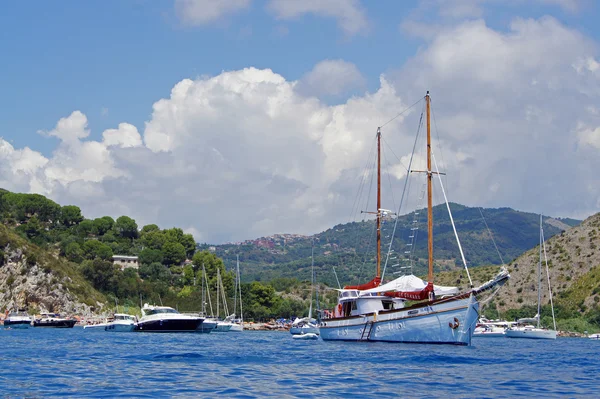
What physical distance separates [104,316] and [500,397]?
363 feet

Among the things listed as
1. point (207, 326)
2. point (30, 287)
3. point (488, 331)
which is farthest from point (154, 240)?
point (488, 331)

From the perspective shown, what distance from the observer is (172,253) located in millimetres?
181750

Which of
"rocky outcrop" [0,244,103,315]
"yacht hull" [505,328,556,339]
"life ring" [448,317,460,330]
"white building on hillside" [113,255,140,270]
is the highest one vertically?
"white building on hillside" [113,255,140,270]

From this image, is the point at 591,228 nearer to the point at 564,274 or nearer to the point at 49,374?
the point at 564,274

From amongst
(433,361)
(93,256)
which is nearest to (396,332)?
(433,361)

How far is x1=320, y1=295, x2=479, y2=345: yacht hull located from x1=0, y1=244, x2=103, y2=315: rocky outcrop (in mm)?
85838

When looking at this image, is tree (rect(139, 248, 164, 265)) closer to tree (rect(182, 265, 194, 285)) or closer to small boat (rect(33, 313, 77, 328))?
tree (rect(182, 265, 194, 285))

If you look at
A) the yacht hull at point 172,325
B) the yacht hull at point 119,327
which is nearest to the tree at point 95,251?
the yacht hull at point 119,327

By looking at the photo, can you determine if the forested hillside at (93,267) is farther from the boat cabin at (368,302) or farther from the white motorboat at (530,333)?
the boat cabin at (368,302)

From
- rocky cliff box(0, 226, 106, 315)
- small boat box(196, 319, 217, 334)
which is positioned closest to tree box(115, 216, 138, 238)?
rocky cliff box(0, 226, 106, 315)

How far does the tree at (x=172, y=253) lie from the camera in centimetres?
18162

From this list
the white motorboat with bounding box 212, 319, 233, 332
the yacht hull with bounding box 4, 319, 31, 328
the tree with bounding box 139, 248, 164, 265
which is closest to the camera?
the yacht hull with bounding box 4, 319, 31, 328

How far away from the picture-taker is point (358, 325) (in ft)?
193

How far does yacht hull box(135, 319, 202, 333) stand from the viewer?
303ft
